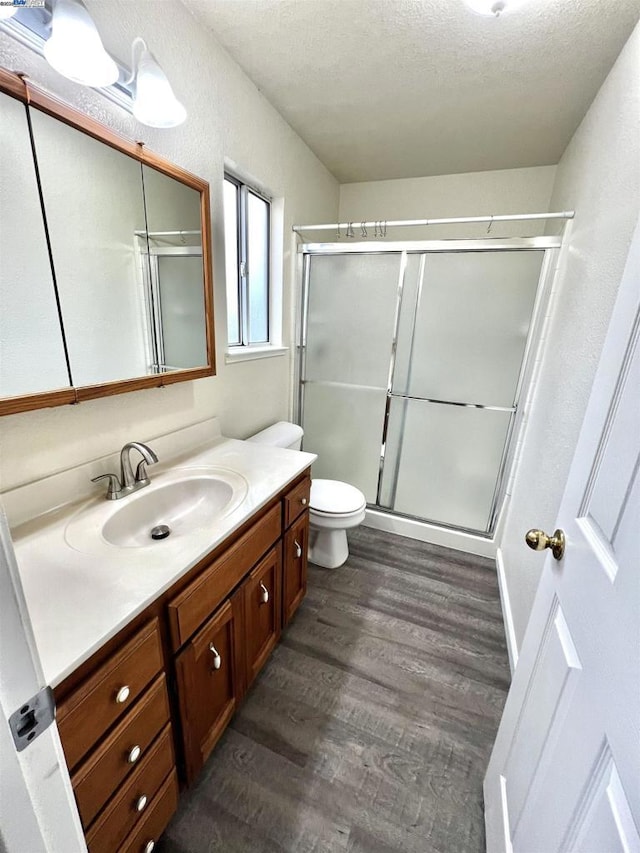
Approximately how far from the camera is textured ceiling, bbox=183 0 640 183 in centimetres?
120

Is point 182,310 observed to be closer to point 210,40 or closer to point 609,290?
point 210,40

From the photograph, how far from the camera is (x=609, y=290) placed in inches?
42.7

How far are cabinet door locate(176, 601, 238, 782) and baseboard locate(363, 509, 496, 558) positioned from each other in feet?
4.94

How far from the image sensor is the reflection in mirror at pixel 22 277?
2.70ft

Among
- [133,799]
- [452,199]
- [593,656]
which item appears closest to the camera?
[593,656]

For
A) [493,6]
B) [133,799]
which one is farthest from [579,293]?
[133,799]

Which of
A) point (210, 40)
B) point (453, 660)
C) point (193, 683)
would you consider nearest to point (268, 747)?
point (193, 683)

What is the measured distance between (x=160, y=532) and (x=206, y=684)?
0.47m

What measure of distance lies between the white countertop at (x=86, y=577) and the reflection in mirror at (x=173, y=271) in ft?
1.97

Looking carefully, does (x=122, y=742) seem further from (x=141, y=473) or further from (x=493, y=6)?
(x=493, y=6)

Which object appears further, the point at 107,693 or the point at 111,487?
the point at 111,487

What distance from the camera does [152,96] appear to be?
1031 millimetres

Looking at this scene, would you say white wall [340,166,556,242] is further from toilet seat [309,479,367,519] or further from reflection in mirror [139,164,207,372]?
toilet seat [309,479,367,519]

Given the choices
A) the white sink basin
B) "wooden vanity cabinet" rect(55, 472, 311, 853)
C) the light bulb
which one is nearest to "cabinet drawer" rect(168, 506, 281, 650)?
"wooden vanity cabinet" rect(55, 472, 311, 853)
